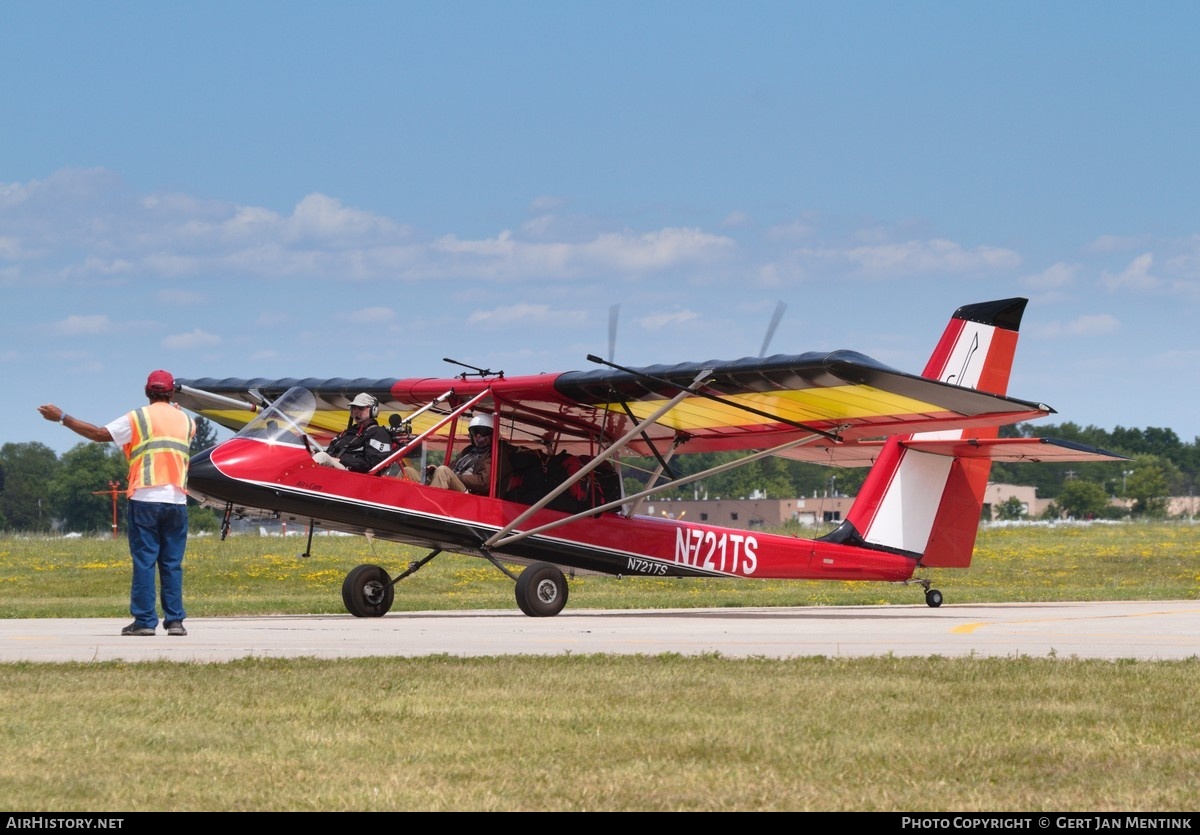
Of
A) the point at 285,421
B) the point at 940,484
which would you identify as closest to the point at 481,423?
the point at 285,421

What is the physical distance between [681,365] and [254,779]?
1231 cm

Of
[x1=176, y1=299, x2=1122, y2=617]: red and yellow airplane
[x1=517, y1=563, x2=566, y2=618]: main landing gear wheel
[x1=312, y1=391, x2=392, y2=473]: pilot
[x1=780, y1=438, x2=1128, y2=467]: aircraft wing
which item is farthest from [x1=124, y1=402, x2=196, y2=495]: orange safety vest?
[x1=780, y1=438, x2=1128, y2=467]: aircraft wing

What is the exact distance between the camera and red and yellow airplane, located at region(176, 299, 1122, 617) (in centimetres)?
1600

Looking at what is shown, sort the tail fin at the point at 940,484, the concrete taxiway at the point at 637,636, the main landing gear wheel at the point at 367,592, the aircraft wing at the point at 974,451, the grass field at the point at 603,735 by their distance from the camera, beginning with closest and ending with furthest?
the grass field at the point at 603,735 < the concrete taxiway at the point at 637,636 < the main landing gear wheel at the point at 367,592 < the aircraft wing at the point at 974,451 < the tail fin at the point at 940,484

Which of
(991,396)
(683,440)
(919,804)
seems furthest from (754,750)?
(683,440)

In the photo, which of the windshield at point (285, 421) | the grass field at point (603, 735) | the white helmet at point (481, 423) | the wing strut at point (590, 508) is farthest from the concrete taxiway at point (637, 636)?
the white helmet at point (481, 423)

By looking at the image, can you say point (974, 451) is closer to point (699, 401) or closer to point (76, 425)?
point (699, 401)

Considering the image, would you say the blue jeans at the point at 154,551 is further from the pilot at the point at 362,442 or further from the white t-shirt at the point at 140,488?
the pilot at the point at 362,442

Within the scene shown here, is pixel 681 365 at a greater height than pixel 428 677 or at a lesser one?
greater

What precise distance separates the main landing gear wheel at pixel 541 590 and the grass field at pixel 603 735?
24.1ft

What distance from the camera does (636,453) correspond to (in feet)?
70.1

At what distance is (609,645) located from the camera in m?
11.5

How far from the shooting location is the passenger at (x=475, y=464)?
58.0 ft
